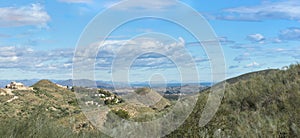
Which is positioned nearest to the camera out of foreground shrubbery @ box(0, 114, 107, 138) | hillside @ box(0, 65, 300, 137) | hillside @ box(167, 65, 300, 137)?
foreground shrubbery @ box(0, 114, 107, 138)

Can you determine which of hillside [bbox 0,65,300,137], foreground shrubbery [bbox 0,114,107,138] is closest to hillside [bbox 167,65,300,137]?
hillside [bbox 0,65,300,137]

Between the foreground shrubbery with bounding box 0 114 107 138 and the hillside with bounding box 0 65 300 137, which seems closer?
the foreground shrubbery with bounding box 0 114 107 138

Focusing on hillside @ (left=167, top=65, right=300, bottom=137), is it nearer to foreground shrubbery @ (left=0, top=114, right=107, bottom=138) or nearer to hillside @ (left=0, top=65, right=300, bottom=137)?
hillside @ (left=0, top=65, right=300, bottom=137)

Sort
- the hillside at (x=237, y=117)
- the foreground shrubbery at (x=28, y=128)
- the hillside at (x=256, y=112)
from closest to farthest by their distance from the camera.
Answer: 1. the foreground shrubbery at (x=28, y=128)
2. the hillside at (x=237, y=117)
3. the hillside at (x=256, y=112)

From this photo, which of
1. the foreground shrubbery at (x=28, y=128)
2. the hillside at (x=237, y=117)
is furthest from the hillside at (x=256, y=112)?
the foreground shrubbery at (x=28, y=128)

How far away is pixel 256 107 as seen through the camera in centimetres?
1224

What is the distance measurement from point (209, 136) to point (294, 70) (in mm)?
6120

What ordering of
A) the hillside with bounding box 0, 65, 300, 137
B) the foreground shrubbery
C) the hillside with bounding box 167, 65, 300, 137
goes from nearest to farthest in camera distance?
the foreground shrubbery
the hillside with bounding box 0, 65, 300, 137
the hillside with bounding box 167, 65, 300, 137

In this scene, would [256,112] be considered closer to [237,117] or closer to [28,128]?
[237,117]

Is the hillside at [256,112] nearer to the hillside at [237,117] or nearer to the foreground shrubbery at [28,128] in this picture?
the hillside at [237,117]

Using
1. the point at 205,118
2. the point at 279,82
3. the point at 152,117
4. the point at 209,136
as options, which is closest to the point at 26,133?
the point at 209,136


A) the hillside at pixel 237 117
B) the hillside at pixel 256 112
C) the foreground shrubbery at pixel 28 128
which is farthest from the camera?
the hillside at pixel 256 112

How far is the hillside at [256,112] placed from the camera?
370 inches

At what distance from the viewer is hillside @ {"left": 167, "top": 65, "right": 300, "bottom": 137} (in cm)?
941
